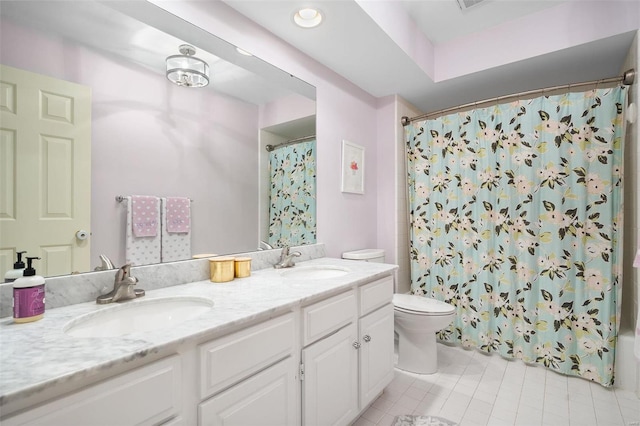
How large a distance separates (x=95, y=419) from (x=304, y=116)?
71.5 inches

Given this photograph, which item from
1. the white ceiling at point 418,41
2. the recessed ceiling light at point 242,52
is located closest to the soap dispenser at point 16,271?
the recessed ceiling light at point 242,52

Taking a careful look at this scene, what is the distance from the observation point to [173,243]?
4.45ft

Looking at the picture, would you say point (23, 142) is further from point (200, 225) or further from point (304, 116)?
point (304, 116)

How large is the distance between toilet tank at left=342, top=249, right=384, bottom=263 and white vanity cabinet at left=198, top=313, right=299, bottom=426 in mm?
1208

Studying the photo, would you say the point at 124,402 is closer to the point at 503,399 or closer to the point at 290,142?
the point at 290,142

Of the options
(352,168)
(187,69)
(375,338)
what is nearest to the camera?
(187,69)

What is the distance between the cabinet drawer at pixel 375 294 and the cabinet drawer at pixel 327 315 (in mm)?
80

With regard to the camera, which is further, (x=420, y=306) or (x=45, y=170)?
(x=420, y=306)

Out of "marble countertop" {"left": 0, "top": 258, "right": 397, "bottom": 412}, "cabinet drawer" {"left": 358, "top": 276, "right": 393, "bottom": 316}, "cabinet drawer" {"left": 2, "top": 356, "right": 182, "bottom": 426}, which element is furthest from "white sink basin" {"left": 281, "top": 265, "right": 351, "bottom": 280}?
"cabinet drawer" {"left": 2, "top": 356, "right": 182, "bottom": 426}

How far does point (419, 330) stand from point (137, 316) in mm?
1708

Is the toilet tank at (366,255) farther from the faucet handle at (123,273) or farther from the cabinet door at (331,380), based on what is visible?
the faucet handle at (123,273)

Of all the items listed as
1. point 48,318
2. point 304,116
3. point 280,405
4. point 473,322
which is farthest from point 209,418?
point 473,322

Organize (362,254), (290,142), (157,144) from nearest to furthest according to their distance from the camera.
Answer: (157,144), (290,142), (362,254)

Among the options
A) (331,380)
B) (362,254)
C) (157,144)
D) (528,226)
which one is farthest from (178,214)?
(528,226)
